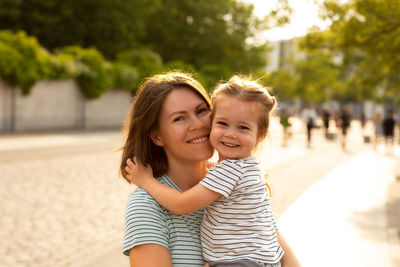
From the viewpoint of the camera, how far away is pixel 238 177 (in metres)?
2.21

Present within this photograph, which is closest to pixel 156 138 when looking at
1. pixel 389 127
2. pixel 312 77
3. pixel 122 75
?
pixel 389 127

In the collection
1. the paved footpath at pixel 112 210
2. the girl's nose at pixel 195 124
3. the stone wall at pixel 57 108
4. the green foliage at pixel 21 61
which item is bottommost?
the paved footpath at pixel 112 210

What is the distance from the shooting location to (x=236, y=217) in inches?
87.1

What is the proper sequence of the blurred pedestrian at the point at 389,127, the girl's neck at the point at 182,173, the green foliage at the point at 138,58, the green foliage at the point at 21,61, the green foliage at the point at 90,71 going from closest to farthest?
1. the girl's neck at the point at 182,173
2. the blurred pedestrian at the point at 389,127
3. the green foliage at the point at 21,61
4. the green foliage at the point at 90,71
5. the green foliage at the point at 138,58

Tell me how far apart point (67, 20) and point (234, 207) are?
1332 inches

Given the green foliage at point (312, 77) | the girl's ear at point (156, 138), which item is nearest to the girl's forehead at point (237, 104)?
the girl's ear at point (156, 138)

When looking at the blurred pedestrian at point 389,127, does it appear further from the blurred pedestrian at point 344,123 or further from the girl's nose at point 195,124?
the girl's nose at point 195,124

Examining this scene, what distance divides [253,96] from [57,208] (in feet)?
20.5

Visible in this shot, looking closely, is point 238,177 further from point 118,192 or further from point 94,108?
point 94,108

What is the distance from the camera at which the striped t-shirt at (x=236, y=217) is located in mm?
2182

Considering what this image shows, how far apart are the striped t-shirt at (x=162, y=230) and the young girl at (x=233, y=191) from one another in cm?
4

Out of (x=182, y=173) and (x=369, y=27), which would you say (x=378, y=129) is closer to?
(x=369, y=27)

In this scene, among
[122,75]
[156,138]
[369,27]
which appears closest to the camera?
[156,138]

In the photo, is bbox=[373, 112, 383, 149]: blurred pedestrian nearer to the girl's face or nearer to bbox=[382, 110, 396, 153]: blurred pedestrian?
bbox=[382, 110, 396, 153]: blurred pedestrian
